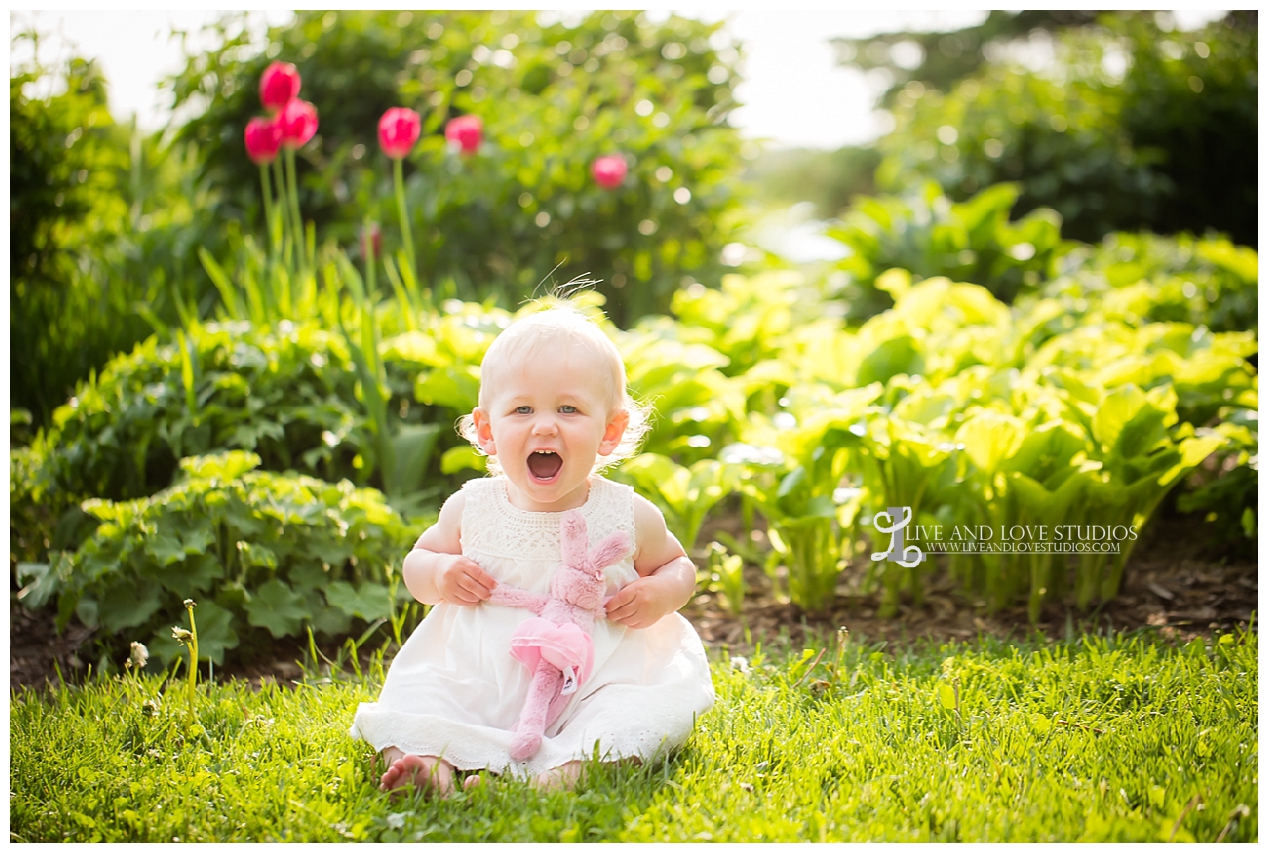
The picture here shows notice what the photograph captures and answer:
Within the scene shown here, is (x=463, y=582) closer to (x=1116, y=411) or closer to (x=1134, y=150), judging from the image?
(x=1116, y=411)

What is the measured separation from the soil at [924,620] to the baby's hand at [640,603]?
692 millimetres

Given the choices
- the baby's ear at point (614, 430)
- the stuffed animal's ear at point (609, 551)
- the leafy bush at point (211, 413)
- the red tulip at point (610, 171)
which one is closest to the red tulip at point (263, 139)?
the leafy bush at point (211, 413)

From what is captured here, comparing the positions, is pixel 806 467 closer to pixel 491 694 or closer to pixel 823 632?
pixel 823 632

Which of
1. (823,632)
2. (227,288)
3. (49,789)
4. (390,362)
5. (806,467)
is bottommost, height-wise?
(823,632)

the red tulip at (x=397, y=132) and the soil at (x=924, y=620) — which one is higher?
the red tulip at (x=397, y=132)

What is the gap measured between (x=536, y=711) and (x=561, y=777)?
13 centimetres

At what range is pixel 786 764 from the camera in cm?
179

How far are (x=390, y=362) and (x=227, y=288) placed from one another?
76 centimetres

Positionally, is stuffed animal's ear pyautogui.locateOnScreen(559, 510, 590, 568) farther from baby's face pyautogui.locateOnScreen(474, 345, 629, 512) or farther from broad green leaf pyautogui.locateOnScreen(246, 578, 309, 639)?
broad green leaf pyautogui.locateOnScreen(246, 578, 309, 639)

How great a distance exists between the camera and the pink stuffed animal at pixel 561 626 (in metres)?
1.75

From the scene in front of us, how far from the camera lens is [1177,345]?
326cm

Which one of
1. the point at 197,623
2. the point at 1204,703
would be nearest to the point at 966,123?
the point at 1204,703

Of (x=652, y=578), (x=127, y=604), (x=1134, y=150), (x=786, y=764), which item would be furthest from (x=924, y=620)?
(x=1134, y=150)

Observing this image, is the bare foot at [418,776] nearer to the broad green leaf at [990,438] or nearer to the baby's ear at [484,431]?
the baby's ear at [484,431]
